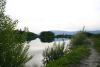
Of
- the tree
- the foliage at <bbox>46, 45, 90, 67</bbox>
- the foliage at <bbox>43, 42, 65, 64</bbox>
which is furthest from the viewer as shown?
the foliage at <bbox>43, 42, 65, 64</bbox>

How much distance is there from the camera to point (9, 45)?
11328 mm

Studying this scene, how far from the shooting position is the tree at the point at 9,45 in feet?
37.0

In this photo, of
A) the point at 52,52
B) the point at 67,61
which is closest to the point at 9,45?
the point at 67,61

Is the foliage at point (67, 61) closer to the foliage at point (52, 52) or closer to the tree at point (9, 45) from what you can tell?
the foliage at point (52, 52)

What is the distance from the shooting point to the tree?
37.0 ft

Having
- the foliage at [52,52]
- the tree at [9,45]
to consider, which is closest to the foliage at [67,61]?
the foliage at [52,52]

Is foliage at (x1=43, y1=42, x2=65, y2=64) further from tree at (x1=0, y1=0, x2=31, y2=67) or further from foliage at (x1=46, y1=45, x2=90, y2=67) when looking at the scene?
tree at (x1=0, y1=0, x2=31, y2=67)

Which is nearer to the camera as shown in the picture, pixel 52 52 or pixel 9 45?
pixel 9 45

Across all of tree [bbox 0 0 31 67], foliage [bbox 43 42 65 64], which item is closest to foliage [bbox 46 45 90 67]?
foliage [bbox 43 42 65 64]

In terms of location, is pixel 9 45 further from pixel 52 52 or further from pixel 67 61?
pixel 52 52

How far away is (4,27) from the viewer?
37.6 feet

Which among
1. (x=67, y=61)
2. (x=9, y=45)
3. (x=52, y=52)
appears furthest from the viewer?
(x=52, y=52)

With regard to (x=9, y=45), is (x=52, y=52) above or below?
below

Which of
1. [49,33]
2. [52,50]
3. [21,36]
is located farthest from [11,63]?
[49,33]
